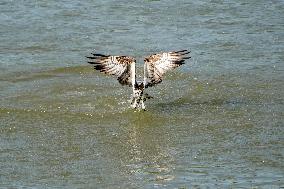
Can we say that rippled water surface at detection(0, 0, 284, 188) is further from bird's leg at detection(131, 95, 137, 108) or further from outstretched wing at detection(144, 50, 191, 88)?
outstretched wing at detection(144, 50, 191, 88)

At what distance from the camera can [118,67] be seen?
9.84 m

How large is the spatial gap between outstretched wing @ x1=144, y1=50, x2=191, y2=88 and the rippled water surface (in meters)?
0.37

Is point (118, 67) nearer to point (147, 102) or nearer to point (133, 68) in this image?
point (133, 68)

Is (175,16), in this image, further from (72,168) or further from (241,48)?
(72,168)

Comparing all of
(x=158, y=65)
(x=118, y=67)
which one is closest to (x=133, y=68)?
(x=118, y=67)

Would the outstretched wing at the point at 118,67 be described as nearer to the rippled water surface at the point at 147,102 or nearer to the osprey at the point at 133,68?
the osprey at the point at 133,68

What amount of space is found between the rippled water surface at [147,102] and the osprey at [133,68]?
0.79 ft

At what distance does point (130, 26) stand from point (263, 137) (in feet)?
16.3

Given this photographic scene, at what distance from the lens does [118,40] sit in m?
12.7

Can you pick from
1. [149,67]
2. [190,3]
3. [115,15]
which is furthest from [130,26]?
[149,67]

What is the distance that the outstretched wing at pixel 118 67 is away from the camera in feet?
32.1

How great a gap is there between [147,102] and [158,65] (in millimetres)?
668

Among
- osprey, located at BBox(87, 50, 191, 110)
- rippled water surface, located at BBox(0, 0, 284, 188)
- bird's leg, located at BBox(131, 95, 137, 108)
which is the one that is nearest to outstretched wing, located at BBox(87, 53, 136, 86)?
osprey, located at BBox(87, 50, 191, 110)

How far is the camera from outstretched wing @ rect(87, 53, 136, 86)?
9.80 meters
